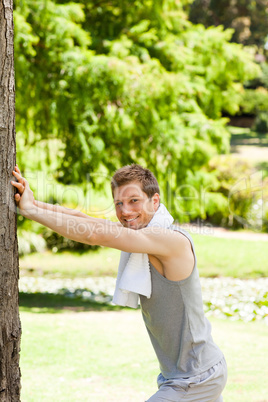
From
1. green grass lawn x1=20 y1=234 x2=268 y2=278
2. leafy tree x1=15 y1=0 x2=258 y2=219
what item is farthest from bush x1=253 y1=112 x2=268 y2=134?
leafy tree x1=15 y1=0 x2=258 y2=219

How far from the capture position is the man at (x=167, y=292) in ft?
7.77

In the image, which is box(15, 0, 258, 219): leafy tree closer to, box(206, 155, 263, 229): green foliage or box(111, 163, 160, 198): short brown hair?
box(111, 163, 160, 198): short brown hair

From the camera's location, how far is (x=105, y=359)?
565 cm

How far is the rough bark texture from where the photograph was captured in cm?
260

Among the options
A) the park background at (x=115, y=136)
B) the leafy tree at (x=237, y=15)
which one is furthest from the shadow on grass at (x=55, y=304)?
the leafy tree at (x=237, y=15)

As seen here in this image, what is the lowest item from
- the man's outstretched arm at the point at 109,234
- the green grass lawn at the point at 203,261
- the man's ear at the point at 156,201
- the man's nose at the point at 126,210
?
the green grass lawn at the point at 203,261

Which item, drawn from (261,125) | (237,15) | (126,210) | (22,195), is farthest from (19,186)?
(237,15)

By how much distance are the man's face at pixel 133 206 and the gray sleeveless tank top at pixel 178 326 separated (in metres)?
0.26

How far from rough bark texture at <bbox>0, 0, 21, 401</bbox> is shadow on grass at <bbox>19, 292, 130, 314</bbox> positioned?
6.13m

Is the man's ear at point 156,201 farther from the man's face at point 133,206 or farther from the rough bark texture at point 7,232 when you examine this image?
the rough bark texture at point 7,232

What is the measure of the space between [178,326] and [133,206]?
2.14ft

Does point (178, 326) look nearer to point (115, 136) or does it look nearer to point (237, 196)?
point (115, 136)

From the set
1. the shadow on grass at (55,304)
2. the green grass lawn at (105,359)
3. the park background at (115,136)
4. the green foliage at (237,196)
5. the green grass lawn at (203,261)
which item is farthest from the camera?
the green foliage at (237,196)

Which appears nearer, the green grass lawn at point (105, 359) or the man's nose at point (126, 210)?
the man's nose at point (126, 210)
